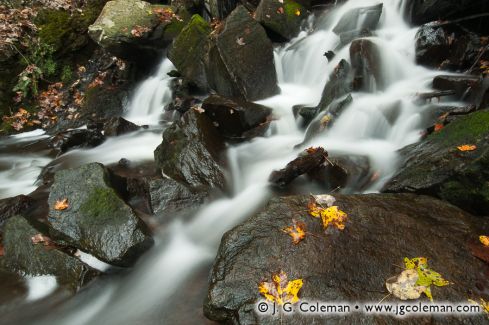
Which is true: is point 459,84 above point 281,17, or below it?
below

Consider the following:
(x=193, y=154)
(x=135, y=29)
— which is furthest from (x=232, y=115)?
(x=135, y=29)

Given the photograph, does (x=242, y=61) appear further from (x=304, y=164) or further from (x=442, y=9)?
(x=442, y=9)

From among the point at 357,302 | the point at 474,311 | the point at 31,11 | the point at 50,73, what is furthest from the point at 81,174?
the point at 31,11

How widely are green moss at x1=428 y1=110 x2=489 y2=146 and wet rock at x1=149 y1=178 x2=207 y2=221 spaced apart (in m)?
3.23

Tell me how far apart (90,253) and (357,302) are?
2.96 meters

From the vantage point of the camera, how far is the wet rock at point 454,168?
3.22 meters

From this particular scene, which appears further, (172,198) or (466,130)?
(172,198)

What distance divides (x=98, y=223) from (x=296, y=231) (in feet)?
7.88

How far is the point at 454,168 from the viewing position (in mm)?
3389

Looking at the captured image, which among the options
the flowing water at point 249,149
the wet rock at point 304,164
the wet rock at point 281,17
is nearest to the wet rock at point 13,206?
the flowing water at point 249,149

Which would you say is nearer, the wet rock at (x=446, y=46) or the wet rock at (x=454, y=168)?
the wet rock at (x=454, y=168)

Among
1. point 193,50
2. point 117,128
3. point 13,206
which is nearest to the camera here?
point 13,206

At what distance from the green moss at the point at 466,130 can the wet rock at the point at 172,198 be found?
3.23m

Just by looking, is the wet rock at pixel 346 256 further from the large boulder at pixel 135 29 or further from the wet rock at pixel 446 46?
the large boulder at pixel 135 29
